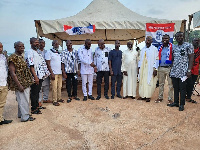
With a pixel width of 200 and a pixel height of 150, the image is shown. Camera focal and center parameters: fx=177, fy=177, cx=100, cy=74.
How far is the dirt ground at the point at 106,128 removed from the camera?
8.68ft

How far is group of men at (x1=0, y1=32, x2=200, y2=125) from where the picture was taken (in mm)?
3455

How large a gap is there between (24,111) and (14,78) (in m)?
0.72

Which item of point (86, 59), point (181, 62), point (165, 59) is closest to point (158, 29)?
point (165, 59)

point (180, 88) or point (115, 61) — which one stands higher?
point (115, 61)

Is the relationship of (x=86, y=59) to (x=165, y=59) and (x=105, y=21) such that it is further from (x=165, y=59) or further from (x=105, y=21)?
(x=165, y=59)

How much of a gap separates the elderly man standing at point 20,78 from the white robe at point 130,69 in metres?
2.86

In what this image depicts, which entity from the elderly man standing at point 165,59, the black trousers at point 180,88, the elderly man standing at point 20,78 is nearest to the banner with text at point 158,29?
the elderly man standing at point 165,59

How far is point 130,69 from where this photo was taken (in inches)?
213

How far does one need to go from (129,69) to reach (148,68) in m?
0.60

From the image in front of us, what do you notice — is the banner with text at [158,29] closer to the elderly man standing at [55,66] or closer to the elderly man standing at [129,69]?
the elderly man standing at [129,69]

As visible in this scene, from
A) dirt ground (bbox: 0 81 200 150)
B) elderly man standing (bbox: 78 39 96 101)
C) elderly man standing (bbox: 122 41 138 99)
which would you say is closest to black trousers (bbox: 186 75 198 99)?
dirt ground (bbox: 0 81 200 150)

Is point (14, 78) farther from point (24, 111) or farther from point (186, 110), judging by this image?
point (186, 110)

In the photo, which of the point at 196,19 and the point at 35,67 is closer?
the point at 35,67

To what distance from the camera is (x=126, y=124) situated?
3.43 metres
